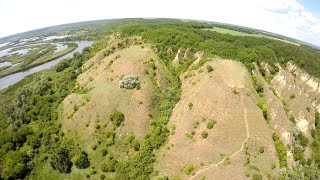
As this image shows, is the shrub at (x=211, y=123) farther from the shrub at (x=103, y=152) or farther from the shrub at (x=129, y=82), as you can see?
the shrub at (x=129, y=82)

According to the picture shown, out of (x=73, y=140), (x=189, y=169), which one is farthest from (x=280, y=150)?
(x=73, y=140)

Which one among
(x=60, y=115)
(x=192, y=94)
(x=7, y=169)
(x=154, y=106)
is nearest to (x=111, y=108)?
(x=154, y=106)

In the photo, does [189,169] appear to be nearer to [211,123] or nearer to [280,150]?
[211,123]

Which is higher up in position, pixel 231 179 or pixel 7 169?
pixel 231 179

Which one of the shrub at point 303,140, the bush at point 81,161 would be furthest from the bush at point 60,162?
the shrub at point 303,140

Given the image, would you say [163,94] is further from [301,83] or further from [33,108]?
[301,83]
